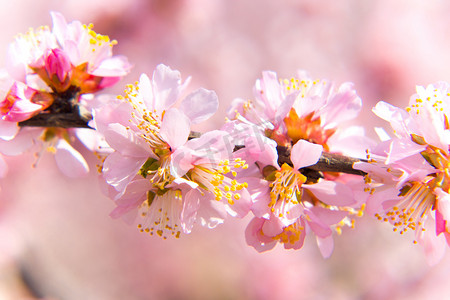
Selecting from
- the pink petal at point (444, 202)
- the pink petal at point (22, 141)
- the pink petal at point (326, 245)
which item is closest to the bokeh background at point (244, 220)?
the pink petal at point (22, 141)

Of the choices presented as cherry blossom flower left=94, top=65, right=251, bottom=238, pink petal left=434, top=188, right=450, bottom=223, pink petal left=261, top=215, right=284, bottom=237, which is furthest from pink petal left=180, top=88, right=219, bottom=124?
pink petal left=434, top=188, right=450, bottom=223

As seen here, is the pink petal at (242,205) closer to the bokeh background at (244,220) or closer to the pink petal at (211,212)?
the pink petal at (211,212)

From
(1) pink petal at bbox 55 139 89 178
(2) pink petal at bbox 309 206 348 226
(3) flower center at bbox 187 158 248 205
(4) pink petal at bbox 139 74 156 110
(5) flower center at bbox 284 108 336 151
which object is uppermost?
(4) pink petal at bbox 139 74 156 110

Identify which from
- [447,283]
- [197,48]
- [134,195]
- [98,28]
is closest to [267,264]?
[447,283]

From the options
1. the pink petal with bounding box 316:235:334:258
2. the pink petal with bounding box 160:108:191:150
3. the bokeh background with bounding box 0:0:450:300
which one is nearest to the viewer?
the pink petal with bounding box 160:108:191:150

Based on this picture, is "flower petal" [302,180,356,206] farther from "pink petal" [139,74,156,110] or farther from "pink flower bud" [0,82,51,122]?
"pink flower bud" [0,82,51,122]

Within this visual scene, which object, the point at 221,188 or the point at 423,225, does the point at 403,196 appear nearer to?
the point at 423,225

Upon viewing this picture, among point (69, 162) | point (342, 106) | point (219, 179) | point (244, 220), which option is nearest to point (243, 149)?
point (219, 179)
